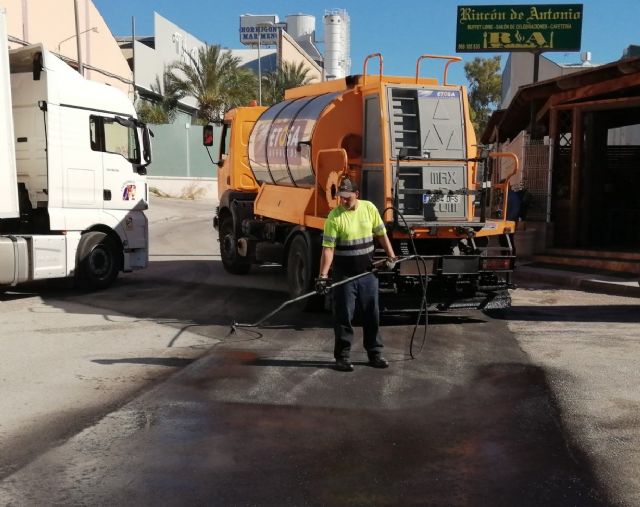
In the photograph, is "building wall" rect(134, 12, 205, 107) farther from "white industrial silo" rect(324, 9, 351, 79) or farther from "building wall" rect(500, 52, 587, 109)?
"white industrial silo" rect(324, 9, 351, 79)

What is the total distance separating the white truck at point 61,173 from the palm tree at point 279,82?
36.9 meters

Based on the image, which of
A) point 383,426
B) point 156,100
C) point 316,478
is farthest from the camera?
point 156,100

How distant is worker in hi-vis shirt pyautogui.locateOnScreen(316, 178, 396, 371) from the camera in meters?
6.85

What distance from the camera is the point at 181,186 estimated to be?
124 feet

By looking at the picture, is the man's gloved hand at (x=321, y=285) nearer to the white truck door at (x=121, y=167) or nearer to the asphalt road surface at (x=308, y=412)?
the asphalt road surface at (x=308, y=412)

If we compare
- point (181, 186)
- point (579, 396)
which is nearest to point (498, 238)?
point (579, 396)

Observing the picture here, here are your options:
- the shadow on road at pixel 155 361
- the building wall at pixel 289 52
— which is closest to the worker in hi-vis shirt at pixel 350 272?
the shadow on road at pixel 155 361

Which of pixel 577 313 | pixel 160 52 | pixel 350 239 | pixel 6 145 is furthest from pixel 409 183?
pixel 160 52

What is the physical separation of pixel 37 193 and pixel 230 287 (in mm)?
3421

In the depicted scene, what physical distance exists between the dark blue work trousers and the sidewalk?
6203mm

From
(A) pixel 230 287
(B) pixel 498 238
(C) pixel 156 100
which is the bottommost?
(A) pixel 230 287

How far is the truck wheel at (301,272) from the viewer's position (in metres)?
9.62

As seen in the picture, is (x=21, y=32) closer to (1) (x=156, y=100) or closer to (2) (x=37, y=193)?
(1) (x=156, y=100)

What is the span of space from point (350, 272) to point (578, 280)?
23.8 ft
